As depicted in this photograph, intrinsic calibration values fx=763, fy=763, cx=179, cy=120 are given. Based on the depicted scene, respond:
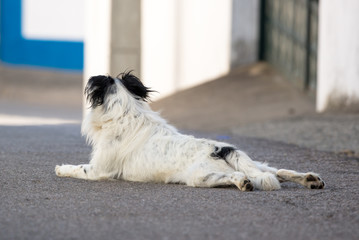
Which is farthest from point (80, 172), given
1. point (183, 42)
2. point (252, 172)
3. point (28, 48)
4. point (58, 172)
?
point (28, 48)

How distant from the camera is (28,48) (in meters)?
29.8

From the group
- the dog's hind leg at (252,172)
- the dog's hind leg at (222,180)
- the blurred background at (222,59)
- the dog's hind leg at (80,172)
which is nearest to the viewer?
the dog's hind leg at (222,180)

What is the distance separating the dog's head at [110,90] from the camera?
6.55m

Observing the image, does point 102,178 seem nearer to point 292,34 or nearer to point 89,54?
point 292,34

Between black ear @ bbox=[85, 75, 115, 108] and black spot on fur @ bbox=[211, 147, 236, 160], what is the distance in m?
1.13

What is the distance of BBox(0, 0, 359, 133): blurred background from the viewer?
13.1 metres

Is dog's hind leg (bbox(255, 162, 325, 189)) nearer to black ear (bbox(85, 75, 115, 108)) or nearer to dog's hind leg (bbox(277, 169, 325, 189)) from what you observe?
dog's hind leg (bbox(277, 169, 325, 189))

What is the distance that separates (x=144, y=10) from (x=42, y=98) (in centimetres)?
593

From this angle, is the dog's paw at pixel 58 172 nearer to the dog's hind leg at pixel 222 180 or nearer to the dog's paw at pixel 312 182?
the dog's hind leg at pixel 222 180

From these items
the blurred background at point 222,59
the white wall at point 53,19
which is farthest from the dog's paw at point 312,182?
the white wall at point 53,19

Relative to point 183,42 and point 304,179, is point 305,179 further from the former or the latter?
point 183,42

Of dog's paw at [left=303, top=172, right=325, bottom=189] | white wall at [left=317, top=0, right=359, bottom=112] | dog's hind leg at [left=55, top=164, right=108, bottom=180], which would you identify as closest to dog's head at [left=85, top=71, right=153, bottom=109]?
dog's hind leg at [left=55, top=164, right=108, bottom=180]

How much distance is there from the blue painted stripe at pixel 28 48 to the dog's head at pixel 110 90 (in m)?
22.7

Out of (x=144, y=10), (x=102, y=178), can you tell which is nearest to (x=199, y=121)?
(x=144, y=10)
